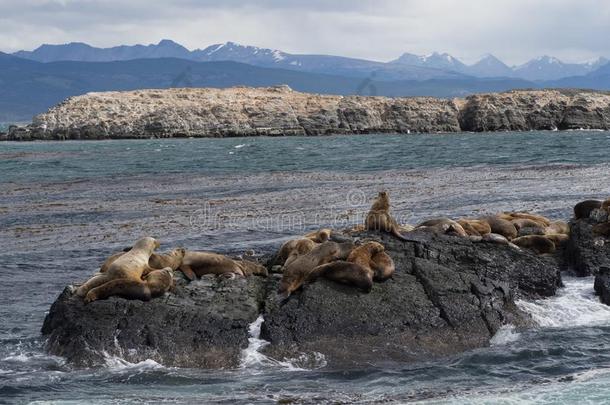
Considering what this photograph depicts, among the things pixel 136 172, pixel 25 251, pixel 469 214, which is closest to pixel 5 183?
pixel 136 172

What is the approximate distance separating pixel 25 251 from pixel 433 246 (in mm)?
12289

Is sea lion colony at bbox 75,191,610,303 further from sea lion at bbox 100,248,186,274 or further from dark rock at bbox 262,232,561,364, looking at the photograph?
dark rock at bbox 262,232,561,364

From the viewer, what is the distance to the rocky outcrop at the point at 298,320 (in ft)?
43.4

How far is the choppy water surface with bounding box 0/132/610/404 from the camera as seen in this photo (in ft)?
39.8

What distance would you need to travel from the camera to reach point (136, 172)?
5362 centimetres

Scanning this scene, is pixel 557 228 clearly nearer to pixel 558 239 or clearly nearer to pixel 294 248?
pixel 558 239

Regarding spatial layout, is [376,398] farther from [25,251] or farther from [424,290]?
[25,251]

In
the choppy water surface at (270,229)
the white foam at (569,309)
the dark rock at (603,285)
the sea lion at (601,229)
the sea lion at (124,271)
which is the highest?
the sea lion at (601,229)

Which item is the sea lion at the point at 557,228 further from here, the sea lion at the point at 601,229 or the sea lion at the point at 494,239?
the sea lion at the point at 494,239

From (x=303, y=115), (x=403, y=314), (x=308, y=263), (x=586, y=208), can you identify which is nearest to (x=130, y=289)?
(x=308, y=263)

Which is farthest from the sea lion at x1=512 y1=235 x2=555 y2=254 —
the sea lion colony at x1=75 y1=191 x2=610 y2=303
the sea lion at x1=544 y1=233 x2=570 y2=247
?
the sea lion at x1=544 y1=233 x2=570 y2=247

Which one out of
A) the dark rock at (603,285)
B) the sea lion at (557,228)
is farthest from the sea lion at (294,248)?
the sea lion at (557,228)

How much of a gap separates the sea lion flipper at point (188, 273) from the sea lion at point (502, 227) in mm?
7383

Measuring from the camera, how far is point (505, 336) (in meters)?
14.4
